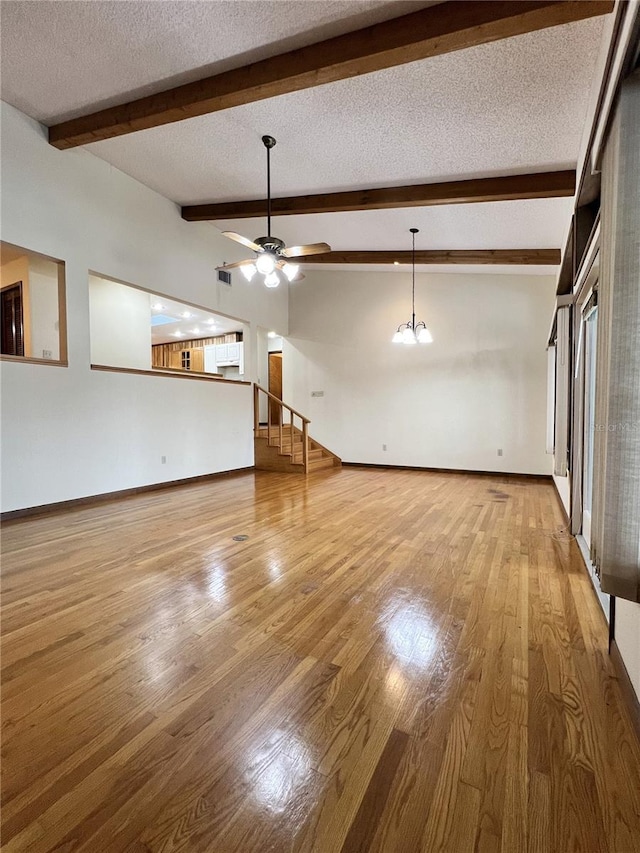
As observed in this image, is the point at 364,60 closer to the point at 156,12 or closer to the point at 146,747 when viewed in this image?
the point at 156,12

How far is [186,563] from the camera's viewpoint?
2891 millimetres

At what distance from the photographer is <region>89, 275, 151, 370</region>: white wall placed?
6.24m

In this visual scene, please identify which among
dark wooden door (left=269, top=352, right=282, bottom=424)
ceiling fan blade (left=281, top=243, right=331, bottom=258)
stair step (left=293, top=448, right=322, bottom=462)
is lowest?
stair step (left=293, top=448, right=322, bottom=462)

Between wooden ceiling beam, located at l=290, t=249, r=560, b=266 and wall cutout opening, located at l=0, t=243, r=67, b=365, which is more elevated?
wooden ceiling beam, located at l=290, t=249, r=560, b=266

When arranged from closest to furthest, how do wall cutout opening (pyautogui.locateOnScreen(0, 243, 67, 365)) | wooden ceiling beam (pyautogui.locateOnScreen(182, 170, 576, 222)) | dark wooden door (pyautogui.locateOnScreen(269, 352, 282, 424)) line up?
wooden ceiling beam (pyautogui.locateOnScreen(182, 170, 576, 222)) → wall cutout opening (pyautogui.locateOnScreen(0, 243, 67, 365)) → dark wooden door (pyautogui.locateOnScreen(269, 352, 282, 424))

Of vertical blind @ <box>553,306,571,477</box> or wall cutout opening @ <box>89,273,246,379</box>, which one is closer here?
vertical blind @ <box>553,306,571,477</box>

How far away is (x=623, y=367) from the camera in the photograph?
4.46 ft

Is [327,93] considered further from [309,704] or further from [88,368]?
[309,704]

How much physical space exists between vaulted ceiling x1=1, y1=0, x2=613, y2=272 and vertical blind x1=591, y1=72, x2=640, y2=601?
57.6 inches

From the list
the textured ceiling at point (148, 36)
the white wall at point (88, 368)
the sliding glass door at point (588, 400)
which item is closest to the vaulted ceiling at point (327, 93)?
the textured ceiling at point (148, 36)

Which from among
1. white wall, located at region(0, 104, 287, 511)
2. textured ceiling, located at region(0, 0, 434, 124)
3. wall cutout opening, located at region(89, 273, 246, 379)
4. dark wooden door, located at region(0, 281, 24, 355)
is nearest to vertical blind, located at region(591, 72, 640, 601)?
textured ceiling, located at region(0, 0, 434, 124)

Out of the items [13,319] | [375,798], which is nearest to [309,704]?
[375,798]

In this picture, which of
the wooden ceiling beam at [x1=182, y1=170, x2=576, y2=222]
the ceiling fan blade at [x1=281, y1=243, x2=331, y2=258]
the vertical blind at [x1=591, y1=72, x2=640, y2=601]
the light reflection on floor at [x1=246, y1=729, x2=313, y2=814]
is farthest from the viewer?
the ceiling fan blade at [x1=281, y1=243, x2=331, y2=258]

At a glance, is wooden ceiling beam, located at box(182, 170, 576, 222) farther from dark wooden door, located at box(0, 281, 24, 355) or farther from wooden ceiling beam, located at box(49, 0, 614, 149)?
dark wooden door, located at box(0, 281, 24, 355)
